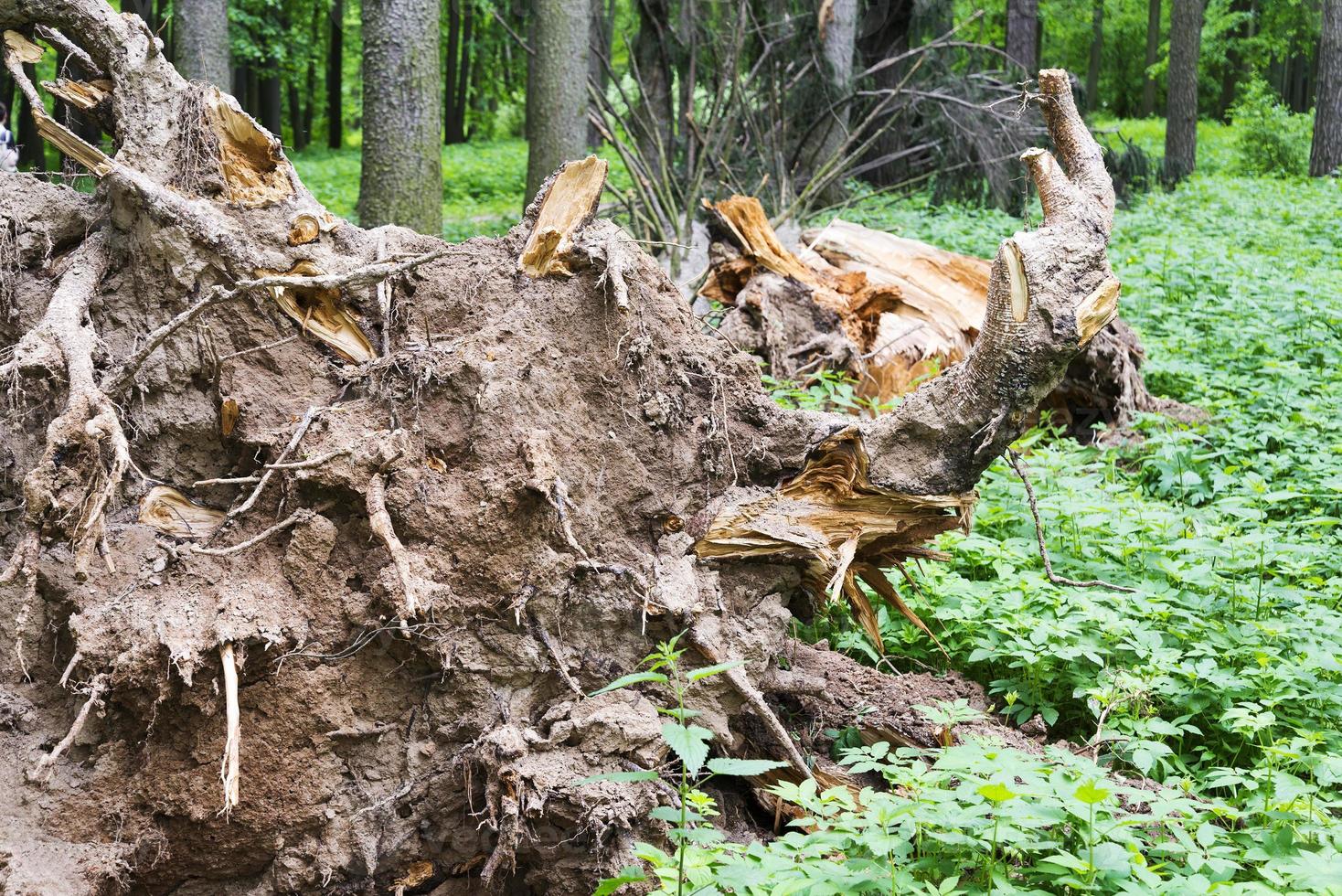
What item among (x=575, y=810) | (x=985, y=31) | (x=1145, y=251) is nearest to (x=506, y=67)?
(x=985, y=31)

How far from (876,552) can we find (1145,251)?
750cm

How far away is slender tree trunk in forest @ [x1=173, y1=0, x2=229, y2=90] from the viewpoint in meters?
9.59

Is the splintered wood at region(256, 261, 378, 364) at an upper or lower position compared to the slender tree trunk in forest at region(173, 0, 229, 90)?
lower

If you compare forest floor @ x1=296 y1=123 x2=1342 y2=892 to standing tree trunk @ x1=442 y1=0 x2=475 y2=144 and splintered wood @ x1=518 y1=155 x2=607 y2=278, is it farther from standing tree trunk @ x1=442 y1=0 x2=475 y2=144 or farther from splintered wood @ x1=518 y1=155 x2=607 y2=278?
standing tree trunk @ x1=442 y1=0 x2=475 y2=144

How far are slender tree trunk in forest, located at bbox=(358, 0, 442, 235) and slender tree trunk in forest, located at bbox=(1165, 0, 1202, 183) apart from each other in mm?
12865

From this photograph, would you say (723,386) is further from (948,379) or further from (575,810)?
(575,810)

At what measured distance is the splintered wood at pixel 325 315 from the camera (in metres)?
3.38

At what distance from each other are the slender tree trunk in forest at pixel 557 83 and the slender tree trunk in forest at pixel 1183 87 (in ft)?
37.6

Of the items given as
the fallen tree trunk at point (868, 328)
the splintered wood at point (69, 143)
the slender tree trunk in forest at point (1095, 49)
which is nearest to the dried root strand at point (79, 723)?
the splintered wood at point (69, 143)

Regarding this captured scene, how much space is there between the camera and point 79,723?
2.62 m

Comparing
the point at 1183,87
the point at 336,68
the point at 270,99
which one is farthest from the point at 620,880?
the point at 336,68

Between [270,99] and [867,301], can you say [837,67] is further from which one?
[270,99]

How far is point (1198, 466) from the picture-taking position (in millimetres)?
5227

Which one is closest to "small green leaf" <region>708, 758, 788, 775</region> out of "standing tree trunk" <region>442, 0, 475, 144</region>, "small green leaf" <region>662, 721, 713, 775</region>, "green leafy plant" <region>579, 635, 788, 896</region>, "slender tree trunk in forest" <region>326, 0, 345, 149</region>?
"green leafy plant" <region>579, 635, 788, 896</region>
